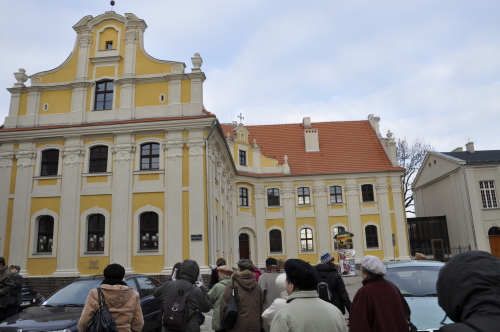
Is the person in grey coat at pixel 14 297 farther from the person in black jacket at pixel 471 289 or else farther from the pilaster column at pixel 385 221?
the pilaster column at pixel 385 221

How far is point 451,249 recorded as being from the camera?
117 feet

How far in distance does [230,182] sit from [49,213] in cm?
1396

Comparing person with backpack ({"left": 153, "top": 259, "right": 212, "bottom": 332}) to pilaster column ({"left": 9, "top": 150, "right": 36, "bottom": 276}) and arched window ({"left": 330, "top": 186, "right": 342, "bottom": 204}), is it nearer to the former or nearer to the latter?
pilaster column ({"left": 9, "top": 150, "right": 36, "bottom": 276})

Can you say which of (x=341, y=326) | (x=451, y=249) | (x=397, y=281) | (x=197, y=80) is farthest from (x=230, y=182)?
(x=341, y=326)

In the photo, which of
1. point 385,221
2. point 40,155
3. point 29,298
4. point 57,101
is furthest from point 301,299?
point 385,221

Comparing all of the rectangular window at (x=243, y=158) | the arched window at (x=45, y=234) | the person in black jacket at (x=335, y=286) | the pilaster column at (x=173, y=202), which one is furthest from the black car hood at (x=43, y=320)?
the rectangular window at (x=243, y=158)

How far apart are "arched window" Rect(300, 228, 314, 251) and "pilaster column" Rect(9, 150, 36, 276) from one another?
21051 mm

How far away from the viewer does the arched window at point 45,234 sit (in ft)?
64.8

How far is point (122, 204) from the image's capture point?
762 inches

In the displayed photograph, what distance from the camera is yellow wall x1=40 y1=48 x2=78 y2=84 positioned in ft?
70.3

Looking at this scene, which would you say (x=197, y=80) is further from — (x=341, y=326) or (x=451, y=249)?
(x=451, y=249)

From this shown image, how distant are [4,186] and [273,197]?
67.5 ft

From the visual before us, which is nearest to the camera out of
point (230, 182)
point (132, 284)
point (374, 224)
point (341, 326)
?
point (341, 326)

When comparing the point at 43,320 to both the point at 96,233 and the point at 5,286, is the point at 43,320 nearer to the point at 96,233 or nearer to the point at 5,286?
the point at 5,286
